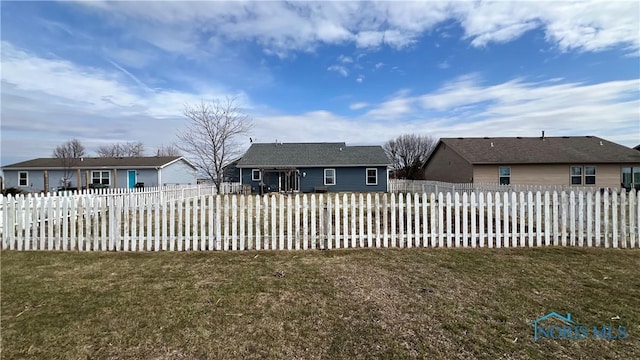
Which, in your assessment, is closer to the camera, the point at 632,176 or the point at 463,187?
the point at 463,187

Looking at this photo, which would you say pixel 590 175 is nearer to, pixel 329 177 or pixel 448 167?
pixel 448 167

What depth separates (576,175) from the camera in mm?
25297

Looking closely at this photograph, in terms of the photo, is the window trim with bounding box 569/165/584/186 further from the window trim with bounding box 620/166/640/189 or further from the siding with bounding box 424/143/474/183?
the siding with bounding box 424/143/474/183

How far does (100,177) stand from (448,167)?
3347cm

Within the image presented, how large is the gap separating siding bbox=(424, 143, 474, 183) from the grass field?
21.3 metres

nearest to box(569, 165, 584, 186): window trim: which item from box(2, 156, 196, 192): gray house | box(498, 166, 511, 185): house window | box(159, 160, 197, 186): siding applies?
box(498, 166, 511, 185): house window

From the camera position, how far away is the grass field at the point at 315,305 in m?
3.06

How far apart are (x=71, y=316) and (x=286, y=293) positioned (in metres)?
2.39

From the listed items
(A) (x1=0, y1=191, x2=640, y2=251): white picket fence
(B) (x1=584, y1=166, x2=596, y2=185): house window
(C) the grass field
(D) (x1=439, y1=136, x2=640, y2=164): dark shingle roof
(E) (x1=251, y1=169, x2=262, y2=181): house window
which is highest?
(D) (x1=439, y1=136, x2=640, y2=164): dark shingle roof

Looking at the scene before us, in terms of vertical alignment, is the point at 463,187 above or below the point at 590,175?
below

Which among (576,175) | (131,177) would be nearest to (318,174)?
(131,177)

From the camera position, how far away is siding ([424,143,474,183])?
2647 centimetres

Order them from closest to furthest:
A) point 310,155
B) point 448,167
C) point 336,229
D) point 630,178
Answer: point 336,229
point 630,178
point 448,167
point 310,155

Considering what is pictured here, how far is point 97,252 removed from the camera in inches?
263
